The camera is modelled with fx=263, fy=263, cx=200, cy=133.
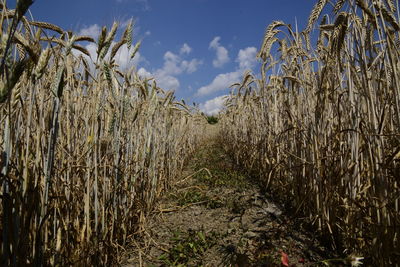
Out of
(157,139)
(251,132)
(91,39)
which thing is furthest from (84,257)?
(251,132)

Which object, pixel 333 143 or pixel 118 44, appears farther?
pixel 333 143

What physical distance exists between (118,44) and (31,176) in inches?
31.0

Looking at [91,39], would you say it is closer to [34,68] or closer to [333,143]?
[34,68]

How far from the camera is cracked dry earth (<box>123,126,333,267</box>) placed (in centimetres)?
155

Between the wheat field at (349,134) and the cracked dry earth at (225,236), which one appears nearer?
the wheat field at (349,134)

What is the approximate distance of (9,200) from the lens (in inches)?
34.0

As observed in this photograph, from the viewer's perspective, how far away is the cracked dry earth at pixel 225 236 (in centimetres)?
155

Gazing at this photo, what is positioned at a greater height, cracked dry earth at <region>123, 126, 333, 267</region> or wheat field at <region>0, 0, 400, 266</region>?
wheat field at <region>0, 0, 400, 266</region>

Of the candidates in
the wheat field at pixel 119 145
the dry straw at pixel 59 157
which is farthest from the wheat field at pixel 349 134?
the dry straw at pixel 59 157

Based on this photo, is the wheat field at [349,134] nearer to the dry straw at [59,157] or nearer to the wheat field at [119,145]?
the wheat field at [119,145]

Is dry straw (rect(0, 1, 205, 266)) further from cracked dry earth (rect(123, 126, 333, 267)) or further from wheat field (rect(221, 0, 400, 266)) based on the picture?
wheat field (rect(221, 0, 400, 266))

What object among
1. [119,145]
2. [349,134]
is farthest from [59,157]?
[349,134]

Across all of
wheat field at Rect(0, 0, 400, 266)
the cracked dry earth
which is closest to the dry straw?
wheat field at Rect(0, 0, 400, 266)

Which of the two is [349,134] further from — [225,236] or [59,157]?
[59,157]
